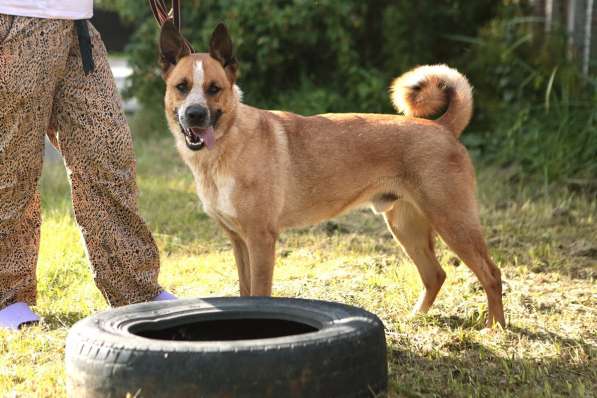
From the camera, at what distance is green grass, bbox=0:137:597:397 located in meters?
3.38

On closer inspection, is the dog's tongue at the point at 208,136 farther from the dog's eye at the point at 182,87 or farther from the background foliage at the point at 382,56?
the background foliage at the point at 382,56

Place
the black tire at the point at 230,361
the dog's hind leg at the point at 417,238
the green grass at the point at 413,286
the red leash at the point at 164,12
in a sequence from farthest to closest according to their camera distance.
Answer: the dog's hind leg at the point at 417,238 < the red leash at the point at 164,12 < the green grass at the point at 413,286 < the black tire at the point at 230,361

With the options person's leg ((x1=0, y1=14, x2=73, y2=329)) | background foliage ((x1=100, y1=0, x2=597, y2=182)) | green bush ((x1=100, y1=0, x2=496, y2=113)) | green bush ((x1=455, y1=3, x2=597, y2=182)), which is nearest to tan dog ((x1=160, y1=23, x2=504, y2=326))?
person's leg ((x1=0, y1=14, x2=73, y2=329))

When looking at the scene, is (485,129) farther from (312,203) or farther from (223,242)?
(312,203)

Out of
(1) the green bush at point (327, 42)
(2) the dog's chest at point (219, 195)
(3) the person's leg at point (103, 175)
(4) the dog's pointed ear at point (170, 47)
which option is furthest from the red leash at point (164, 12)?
(1) the green bush at point (327, 42)

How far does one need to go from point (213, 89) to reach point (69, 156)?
73 cm

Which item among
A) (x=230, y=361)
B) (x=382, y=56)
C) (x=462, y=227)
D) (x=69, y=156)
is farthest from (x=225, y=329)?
(x=382, y=56)

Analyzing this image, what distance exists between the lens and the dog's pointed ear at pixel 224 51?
4082 millimetres

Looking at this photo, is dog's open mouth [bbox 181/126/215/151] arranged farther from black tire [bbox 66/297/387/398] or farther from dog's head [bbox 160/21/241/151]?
black tire [bbox 66/297/387/398]

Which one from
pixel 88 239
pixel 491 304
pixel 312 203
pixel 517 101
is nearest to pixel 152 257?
pixel 88 239

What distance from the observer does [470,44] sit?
9531mm

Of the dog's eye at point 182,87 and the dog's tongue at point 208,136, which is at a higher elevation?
the dog's eye at point 182,87

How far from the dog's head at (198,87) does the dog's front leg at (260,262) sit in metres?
0.48

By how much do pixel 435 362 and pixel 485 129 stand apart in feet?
18.9
